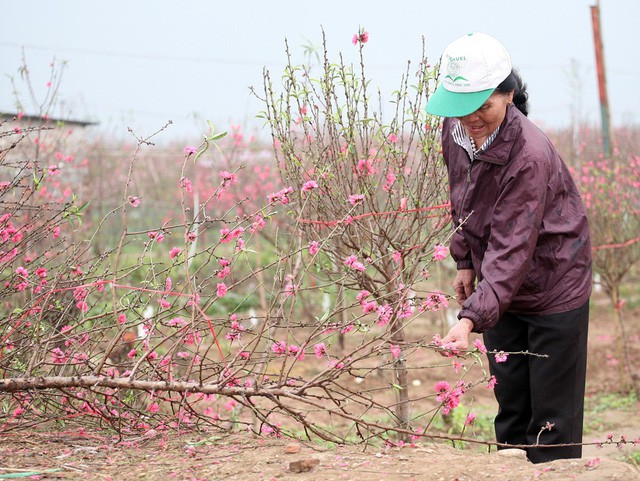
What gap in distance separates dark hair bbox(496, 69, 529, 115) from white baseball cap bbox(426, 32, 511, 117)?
55 mm

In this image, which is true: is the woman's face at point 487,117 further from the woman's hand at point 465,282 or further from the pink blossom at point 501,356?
the pink blossom at point 501,356

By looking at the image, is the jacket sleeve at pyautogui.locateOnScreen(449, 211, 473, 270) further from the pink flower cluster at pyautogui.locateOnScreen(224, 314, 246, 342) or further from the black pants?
the pink flower cluster at pyautogui.locateOnScreen(224, 314, 246, 342)

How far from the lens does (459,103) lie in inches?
117

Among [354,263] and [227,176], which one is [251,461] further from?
[227,176]

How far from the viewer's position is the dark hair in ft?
10.1

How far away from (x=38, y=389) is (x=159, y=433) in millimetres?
563

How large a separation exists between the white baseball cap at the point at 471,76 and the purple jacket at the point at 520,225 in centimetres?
19

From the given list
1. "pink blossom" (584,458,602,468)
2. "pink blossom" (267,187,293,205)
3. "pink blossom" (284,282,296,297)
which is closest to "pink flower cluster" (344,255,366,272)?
"pink blossom" (284,282,296,297)

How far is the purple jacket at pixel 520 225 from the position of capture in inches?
117

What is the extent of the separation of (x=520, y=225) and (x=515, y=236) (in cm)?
4

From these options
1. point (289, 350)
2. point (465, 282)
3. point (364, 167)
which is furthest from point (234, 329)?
point (364, 167)

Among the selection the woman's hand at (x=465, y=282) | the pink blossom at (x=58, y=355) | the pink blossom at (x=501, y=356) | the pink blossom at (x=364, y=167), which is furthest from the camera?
the pink blossom at (x=364, y=167)

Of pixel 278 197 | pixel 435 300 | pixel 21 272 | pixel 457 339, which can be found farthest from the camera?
pixel 21 272

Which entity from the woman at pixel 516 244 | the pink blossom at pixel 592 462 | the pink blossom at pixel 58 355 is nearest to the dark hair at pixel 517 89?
the woman at pixel 516 244
